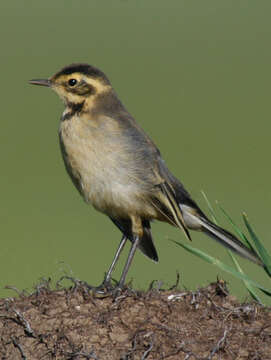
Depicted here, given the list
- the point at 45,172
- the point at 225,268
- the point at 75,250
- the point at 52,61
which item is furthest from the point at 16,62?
the point at 225,268

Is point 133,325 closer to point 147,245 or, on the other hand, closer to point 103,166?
point 103,166

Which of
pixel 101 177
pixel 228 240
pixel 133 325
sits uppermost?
pixel 101 177

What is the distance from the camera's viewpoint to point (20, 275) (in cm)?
1165

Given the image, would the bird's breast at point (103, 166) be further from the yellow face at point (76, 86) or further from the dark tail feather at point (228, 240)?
the dark tail feather at point (228, 240)

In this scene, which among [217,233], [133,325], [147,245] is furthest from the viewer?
[147,245]

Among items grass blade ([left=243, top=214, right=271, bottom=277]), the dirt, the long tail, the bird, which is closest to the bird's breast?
the bird

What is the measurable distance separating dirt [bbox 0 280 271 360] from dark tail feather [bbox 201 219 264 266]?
1326mm

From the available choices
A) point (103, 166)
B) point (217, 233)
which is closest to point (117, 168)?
point (103, 166)

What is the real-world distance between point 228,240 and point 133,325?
228cm

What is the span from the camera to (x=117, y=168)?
726cm

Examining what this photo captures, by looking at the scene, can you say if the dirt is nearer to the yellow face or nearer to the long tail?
the long tail

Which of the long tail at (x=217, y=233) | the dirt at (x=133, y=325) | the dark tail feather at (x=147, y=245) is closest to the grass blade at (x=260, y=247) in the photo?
the dirt at (x=133, y=325)

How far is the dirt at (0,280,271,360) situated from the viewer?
505 cm

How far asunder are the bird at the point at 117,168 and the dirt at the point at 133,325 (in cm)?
122
